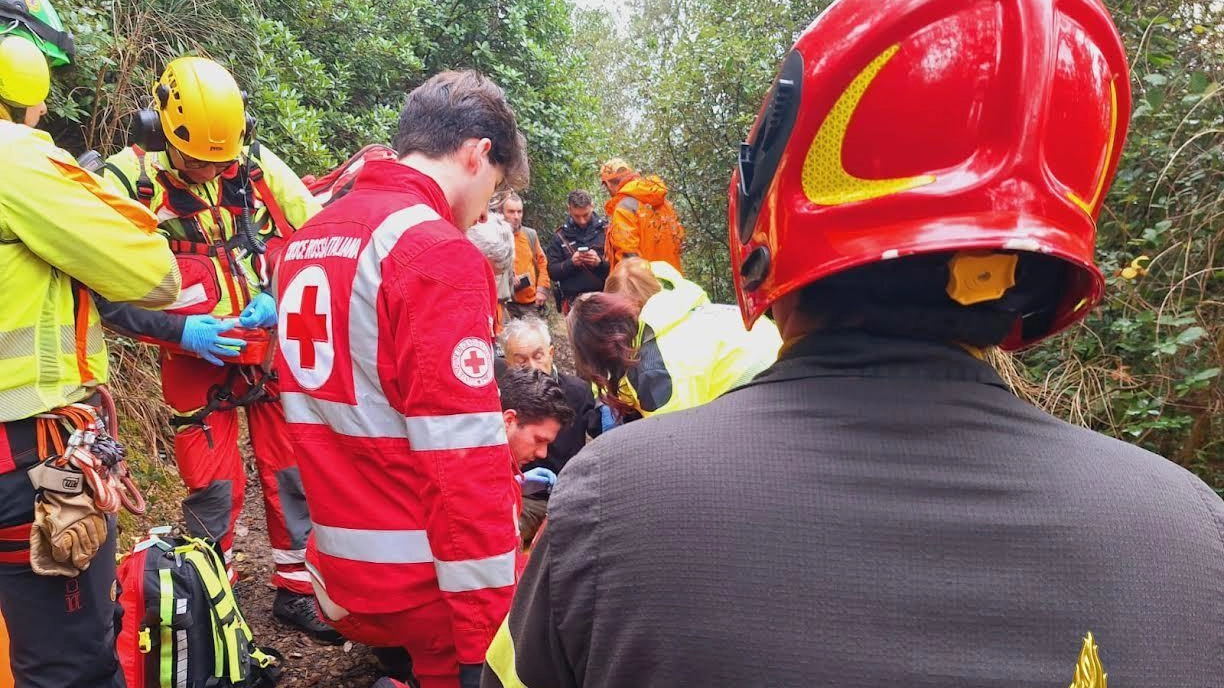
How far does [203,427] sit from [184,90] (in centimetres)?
147

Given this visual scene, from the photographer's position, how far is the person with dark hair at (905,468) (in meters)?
0.78

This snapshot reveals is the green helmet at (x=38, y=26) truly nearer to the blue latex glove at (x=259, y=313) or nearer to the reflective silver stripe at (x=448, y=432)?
the blue latex glove at (x=259, y=313)

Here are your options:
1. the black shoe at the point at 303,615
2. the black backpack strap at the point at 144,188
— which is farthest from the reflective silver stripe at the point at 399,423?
the black shoe at the point at 303,615

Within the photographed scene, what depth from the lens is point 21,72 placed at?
2.38 meters

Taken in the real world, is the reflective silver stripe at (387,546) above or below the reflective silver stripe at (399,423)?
below

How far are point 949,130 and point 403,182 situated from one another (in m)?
1.57

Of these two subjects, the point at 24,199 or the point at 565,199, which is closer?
the point at 24,199

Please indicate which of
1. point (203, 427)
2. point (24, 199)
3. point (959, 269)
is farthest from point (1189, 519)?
point (203, 427)

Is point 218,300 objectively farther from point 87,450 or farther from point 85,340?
point 87,450

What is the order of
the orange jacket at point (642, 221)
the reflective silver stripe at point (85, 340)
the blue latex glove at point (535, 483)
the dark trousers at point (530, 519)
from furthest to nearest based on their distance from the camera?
the orange jacket at point (642, 221) → the blue latex glove at point (535, 483) → the dark trousers at point (530, 519) → the reflective silver stripe at point (85, 340)

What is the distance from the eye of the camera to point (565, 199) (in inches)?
410

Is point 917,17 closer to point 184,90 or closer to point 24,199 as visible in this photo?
point 24,199

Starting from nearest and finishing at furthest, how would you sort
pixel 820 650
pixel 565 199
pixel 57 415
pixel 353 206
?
pixel 820 650 < pixel 353 206 < pixel 57 415 < pixel 565 199

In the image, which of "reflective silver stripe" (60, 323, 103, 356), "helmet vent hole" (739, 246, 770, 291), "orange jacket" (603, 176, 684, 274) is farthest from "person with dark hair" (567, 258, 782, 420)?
"orange jacket" (603, 176, 684, 274)
